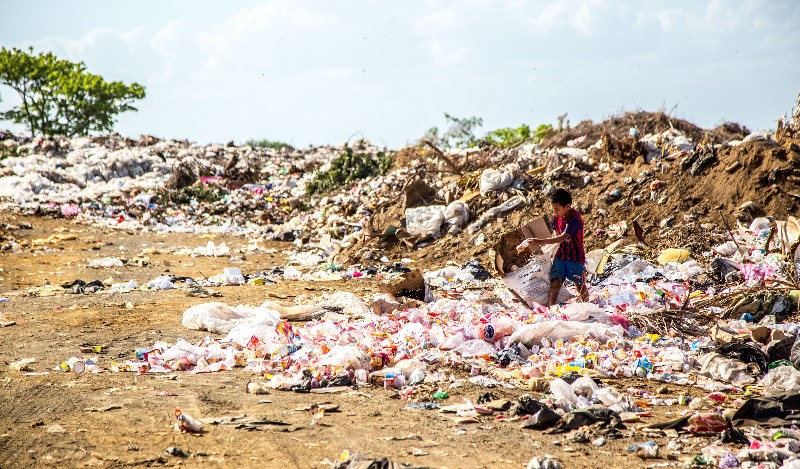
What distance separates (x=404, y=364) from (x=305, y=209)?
10.8 metres

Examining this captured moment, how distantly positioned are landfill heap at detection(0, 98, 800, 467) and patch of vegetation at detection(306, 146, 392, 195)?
0.45m

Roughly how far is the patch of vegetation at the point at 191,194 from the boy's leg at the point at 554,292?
38.6ft

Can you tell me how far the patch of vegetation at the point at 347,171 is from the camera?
15.3 metres

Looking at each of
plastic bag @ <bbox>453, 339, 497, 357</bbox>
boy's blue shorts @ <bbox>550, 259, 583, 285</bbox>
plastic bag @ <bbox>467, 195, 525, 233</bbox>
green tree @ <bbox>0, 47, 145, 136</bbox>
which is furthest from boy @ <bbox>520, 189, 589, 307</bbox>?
green tree @ <bbox>0, 47, 145, 136</bbox>

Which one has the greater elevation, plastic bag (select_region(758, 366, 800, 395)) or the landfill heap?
the landfill heap

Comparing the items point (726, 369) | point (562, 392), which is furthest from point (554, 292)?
point (562, 392)

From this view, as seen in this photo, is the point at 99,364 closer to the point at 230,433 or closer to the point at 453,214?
the point at 230,433

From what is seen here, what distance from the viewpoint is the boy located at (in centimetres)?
575

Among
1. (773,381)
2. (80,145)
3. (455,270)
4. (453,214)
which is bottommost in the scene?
(773,381)

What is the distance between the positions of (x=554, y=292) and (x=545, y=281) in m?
0.11

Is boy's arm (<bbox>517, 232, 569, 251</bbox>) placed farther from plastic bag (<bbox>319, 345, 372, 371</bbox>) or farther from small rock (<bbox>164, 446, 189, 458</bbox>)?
small rock (<bbox>164, 446, 189, 458</bbox>)

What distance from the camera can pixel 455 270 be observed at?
28.2 ft

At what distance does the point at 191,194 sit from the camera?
16594 millimetres

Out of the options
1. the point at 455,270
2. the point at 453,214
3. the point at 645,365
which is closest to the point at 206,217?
the point at 453,214
